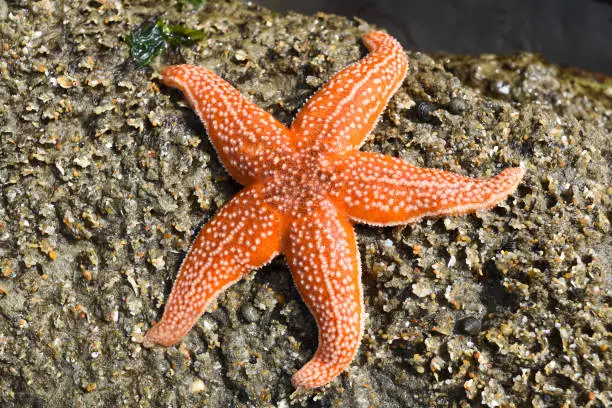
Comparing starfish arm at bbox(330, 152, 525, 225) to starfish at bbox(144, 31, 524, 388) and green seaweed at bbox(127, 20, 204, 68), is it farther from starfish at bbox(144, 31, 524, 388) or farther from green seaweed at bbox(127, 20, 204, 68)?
green seaweed at bbox(127, 20, 204, 68)

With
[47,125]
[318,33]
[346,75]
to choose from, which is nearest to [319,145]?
[346,75]

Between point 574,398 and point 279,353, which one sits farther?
point 279,353

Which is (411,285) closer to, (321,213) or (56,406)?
(321,213)

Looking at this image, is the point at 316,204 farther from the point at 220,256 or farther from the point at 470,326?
the point at 470,326

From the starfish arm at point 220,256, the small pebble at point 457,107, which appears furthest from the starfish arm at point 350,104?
the starfish arm at point 220,256

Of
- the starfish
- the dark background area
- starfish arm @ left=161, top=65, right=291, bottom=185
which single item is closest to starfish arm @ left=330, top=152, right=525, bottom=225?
the starfish
